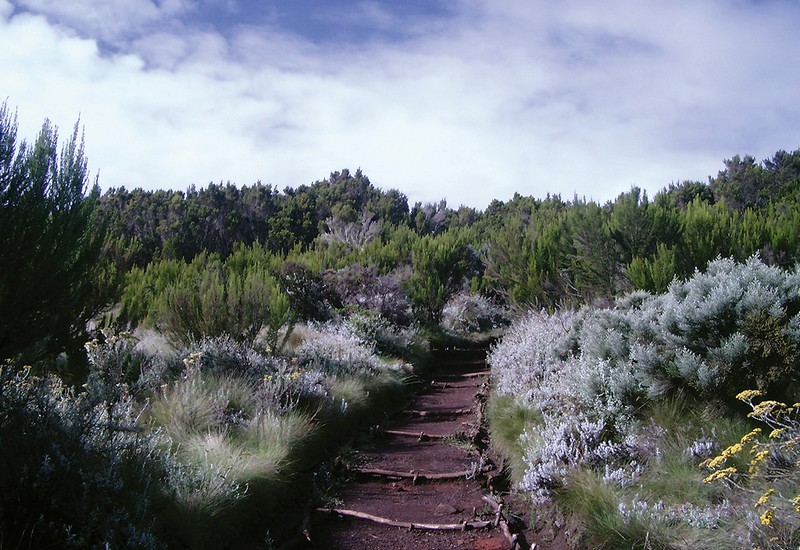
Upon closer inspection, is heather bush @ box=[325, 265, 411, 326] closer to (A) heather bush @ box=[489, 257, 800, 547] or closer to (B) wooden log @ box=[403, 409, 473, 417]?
(B) wooden log @ box=[403, 409, 473, 417]

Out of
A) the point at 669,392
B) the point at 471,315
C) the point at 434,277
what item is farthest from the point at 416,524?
the point at 471,315

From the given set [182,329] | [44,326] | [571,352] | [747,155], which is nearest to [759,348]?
[571,352]

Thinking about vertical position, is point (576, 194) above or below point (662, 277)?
above

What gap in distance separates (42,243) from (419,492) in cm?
410

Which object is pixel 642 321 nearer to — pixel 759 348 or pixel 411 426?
pixel 759 348

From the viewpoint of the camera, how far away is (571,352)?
7801 millimetres

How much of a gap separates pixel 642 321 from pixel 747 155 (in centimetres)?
3267

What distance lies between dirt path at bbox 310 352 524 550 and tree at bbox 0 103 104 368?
9.39 ft

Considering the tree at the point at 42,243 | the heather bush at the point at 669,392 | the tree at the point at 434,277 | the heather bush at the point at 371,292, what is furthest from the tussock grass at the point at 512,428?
the tree at the point at 434,277

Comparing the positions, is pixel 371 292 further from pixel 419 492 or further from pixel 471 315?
pixel 419 492

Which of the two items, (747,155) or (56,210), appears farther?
(747,155)

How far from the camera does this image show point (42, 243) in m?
5.03

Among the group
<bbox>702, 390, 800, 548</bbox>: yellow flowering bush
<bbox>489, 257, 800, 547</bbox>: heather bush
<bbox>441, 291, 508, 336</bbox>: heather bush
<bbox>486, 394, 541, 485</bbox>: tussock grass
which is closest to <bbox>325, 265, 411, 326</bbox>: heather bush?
<bbox>441, 291, 508, 336</bbox>: heather bush

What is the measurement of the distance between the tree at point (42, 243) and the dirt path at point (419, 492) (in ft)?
9.39
